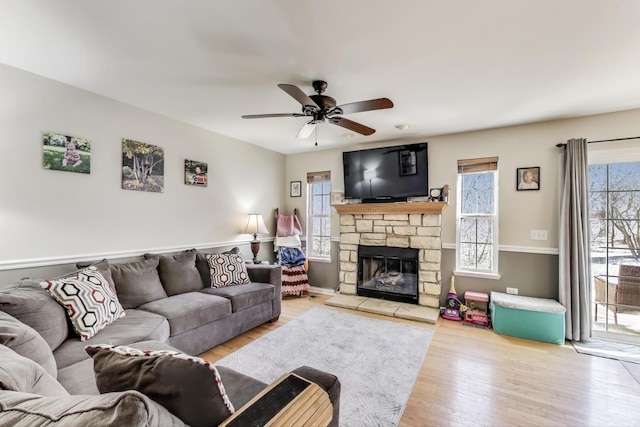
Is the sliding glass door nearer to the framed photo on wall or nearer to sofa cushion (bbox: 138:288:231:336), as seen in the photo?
the framed photo on wall

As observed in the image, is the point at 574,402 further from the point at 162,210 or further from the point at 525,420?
the point at 162,210

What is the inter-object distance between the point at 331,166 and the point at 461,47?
307 cm

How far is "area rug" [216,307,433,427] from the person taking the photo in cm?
203

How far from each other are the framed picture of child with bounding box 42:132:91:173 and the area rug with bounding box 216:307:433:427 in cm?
225

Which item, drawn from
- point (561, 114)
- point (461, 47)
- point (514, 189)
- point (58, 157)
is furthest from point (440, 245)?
point (58, 157)

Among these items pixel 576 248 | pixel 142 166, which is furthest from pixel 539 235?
pixel 142 166

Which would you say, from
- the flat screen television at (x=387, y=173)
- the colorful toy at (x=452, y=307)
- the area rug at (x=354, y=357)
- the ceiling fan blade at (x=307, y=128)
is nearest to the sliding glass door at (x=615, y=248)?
the colorful toy at (x=452, y=307)

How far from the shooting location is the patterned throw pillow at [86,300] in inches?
76.4

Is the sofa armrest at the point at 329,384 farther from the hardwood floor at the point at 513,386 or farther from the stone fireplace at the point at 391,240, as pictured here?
the stone fireplace at the point at 391,240

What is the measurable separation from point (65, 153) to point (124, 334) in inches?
69.4

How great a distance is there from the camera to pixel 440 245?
3.99 metres

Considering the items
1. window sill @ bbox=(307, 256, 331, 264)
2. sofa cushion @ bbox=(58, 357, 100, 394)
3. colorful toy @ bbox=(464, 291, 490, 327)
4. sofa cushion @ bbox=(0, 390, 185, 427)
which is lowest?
colorful toy @ bbox=(464, 291, 490, 327)

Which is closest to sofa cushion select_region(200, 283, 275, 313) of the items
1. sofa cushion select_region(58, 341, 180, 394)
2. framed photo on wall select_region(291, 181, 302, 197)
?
sofa cushion select_region(58, 341, 180, 394)

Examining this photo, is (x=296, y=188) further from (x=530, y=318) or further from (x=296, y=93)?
(x=530, y=318)
